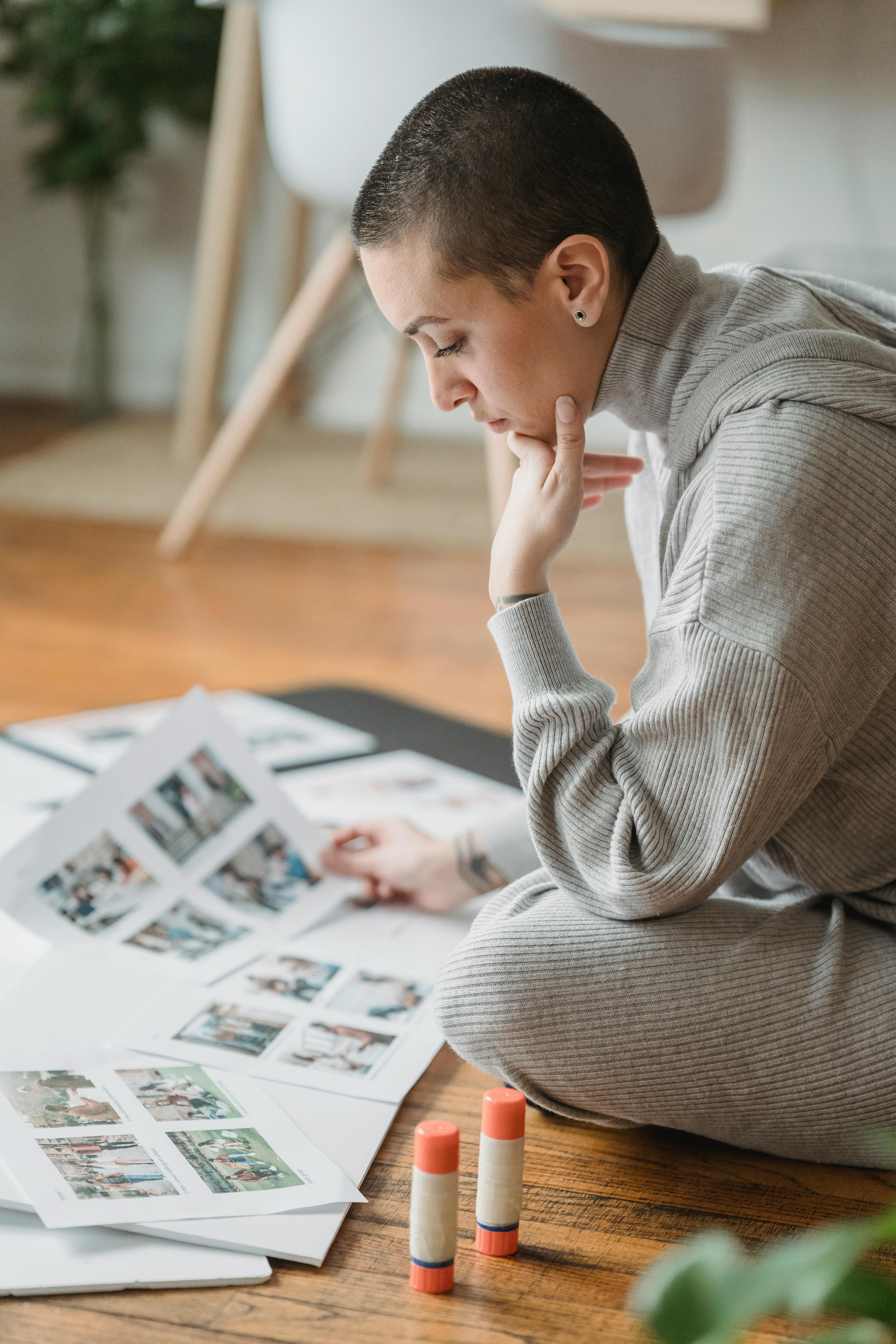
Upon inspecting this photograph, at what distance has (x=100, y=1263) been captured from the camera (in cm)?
69

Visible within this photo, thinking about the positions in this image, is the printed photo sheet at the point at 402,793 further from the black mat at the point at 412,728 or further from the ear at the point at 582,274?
the ear at the point at 582,274

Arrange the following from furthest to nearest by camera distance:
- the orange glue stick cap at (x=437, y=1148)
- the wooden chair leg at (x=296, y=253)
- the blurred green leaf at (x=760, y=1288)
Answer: the wooden chair leg at (x=296, y=253) → the orange glue stick cap at (x=437, y=1148) → the blurred green leaf at (x=760, y=1288)

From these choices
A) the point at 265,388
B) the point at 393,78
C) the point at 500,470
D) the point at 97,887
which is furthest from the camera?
the point at 265,388

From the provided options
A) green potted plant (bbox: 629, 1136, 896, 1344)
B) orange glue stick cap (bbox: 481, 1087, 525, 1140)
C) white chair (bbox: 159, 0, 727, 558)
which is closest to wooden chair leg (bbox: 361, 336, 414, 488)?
white chair (bbox: 159, 0, 727, 558)

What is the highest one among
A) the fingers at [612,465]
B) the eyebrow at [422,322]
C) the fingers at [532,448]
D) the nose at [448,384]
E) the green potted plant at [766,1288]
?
the eyebrow at [422,322]

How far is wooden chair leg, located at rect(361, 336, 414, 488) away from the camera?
2604 millimetres

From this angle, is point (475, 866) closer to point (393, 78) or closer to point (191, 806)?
point (191, 806)

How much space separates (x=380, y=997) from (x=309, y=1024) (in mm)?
67

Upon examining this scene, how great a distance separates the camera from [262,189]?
3293 mm

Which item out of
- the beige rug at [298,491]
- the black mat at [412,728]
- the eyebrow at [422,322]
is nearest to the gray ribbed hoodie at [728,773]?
the eyebrow at [422,322]

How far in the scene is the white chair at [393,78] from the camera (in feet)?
5.52

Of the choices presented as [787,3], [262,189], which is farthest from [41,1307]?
[262,189]

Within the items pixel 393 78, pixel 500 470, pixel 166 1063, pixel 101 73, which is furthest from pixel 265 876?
pixel 101 73

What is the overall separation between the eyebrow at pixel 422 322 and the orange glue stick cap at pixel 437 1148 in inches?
17.0
